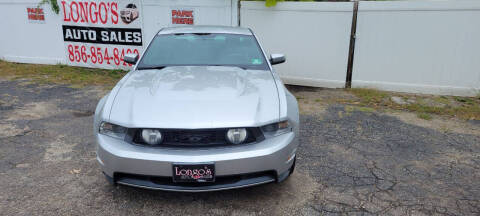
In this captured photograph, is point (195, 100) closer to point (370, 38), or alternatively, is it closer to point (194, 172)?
point (194, 172)

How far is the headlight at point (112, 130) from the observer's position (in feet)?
9.25

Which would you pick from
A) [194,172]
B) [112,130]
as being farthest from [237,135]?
[112,130]

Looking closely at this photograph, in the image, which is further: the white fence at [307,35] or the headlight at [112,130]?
the white fence at [307,35]

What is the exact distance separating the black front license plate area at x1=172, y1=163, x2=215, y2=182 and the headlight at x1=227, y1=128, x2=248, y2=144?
267 mm

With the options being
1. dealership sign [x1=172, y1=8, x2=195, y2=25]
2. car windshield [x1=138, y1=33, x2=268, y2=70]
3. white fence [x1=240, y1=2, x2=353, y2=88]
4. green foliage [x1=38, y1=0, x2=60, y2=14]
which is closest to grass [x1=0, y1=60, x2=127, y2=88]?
green foliage [x1=38, y1=0, x2=60, y2=14]

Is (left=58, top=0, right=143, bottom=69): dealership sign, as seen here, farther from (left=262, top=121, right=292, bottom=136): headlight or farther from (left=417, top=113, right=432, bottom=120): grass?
(left=262, top=121, right=292, bottom=136): headlight

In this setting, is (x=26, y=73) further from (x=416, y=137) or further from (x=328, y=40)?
(x=416, y=137)

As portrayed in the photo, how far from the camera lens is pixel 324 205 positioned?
121 inches

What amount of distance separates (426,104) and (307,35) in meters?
2.61

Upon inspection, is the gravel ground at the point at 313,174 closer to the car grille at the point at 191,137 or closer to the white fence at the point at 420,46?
the car grille at the point at 191,137

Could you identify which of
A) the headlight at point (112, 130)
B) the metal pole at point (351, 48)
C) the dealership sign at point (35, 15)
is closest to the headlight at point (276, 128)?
the headlight at point (112, 130)

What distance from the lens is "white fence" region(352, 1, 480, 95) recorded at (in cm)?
641

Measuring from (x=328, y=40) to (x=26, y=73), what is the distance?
7.16 metres

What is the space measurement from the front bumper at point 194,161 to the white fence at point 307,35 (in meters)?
4.82
